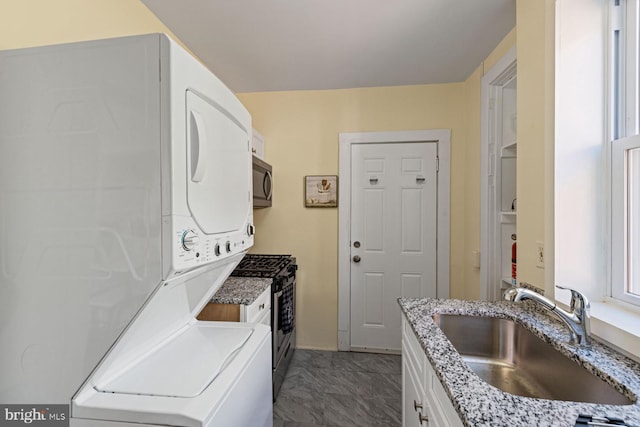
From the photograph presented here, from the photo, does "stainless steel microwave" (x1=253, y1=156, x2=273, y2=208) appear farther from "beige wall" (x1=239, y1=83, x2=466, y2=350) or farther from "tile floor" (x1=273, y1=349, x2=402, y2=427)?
"tile floor" (x1=273, y1=349, x2=402, y2=427)

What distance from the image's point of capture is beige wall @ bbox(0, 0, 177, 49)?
1015 millimetres

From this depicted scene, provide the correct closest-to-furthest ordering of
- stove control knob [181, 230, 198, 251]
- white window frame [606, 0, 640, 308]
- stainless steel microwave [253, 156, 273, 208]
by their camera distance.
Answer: stove control knob [181, 230, 198, 251] → white window frame [606, 0, 640, 308] → stainless steel microwave [253, 156, 273, 208]

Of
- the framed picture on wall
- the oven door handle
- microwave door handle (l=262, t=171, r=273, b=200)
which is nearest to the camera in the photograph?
the oven door handle

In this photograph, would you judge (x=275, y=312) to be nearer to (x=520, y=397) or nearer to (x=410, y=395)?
(x=410, y=395)

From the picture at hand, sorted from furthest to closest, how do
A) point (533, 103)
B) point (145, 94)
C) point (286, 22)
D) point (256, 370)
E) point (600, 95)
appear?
1. point (286, 22)
2. point (533, 103)
3. point (600, 95)
4. point (256, 370)
5. point (145, 94)

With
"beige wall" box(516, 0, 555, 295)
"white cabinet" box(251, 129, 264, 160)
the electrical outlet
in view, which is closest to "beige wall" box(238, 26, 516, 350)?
"white cabinet" box(251, 129, 264, 160)

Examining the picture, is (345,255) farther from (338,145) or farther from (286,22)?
(286,22)

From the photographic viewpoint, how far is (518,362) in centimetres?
127

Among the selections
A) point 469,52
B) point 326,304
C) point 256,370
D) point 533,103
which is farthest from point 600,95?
point 326,304

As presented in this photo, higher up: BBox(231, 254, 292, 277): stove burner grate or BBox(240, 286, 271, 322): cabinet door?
BBox(231, 254, 292, 277): stove burner grate

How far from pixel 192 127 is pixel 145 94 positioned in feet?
0.43

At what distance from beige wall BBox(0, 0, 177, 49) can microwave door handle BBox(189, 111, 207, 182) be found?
32.2 inches

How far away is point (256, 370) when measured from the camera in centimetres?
109

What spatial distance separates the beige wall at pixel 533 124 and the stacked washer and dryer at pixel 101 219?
1.43 meters
